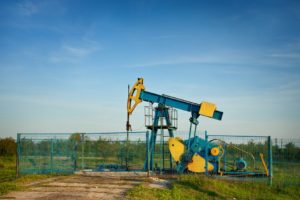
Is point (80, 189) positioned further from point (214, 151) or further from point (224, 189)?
point (214, 151)

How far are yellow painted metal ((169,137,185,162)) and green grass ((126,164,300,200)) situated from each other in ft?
4.75

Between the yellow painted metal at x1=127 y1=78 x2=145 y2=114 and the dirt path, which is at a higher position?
the yellow painted metal at x1=127 y1=78 x2=145 y2=114

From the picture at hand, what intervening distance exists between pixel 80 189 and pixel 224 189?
5215 millimetres

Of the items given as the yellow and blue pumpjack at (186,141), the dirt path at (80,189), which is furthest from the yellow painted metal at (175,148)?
the dirt path at (80,189)

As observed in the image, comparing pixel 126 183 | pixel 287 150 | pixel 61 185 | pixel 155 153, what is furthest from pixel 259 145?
pixel 61 185

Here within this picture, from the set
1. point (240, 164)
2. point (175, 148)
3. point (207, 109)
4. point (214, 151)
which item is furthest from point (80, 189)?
point (240, 164)

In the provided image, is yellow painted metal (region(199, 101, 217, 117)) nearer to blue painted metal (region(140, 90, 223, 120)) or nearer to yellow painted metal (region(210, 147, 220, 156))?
blue painted metal (region(140, 90, 223, 120))

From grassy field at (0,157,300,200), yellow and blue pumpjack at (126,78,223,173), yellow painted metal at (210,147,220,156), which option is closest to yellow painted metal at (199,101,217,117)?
yellow and blue pumpjack at (126,78,223,173)

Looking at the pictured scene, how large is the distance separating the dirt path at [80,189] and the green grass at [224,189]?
2.60 feet

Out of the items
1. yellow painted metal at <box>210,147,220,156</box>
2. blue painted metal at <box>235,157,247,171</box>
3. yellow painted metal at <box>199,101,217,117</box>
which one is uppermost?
yellow painted metal at <box>199,101,217,117</box>

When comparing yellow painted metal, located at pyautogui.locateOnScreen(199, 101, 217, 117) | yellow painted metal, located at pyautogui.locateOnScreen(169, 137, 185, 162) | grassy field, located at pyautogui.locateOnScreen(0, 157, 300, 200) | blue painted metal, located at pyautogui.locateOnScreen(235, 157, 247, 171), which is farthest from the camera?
yellow painted metal, located at pyautogui.locateOnScreen(199, 101, 217, 117)

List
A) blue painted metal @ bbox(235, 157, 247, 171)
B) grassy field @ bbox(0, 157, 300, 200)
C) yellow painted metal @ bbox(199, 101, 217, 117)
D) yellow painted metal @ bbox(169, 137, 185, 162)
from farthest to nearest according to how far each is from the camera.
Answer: yellow painted metal @ bbox(199, 101, 217, 117)
blue painted metal @ bbox(235, 157, 247, 171)
yellow painted metal @ bbox(169, 137, 185, 162)
grassy field @ bbox(0, 157, 300, 200)

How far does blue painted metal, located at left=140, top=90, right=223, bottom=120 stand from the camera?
1495cm

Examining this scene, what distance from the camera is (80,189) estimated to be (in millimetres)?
11547
